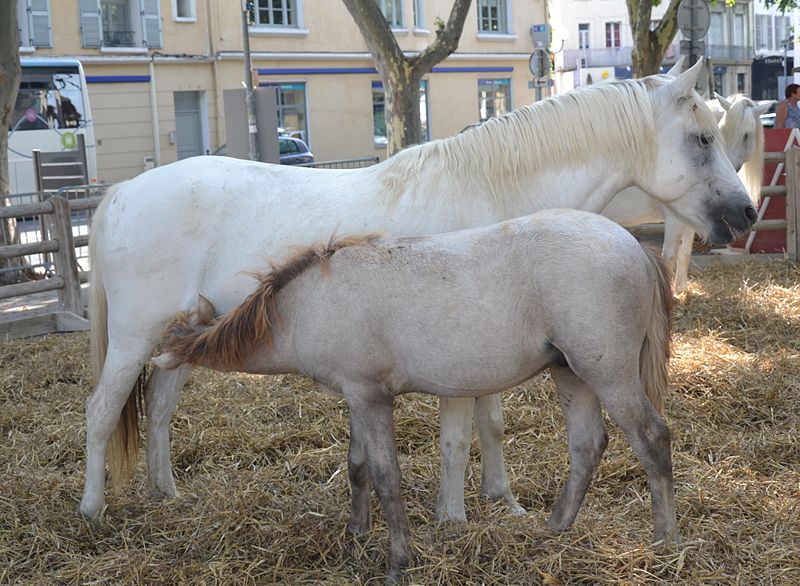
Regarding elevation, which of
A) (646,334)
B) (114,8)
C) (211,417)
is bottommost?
(211,417)

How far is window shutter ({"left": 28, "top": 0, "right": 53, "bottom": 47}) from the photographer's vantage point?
23.2m

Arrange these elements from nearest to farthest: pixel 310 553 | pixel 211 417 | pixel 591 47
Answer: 1. pixel 310 553
2. pixel 211 417
3. pixel 591 47

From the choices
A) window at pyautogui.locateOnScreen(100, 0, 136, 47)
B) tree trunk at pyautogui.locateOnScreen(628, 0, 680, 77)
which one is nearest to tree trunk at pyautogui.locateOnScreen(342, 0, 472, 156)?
tree trunk at pyautogui.locateOnScreen(628, 0, 680, 77)

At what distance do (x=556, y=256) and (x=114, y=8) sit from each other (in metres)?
24.3

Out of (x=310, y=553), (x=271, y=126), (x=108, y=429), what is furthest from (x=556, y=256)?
(x=271, y=126)

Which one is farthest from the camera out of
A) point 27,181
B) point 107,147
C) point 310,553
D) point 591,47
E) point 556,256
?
point 591,47

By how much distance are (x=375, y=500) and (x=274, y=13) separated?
990 inches

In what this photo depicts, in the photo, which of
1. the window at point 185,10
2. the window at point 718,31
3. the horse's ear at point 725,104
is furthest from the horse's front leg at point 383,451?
the window at point 718,31

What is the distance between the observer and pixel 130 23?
2514 cm

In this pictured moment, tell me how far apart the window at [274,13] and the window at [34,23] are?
572 centimetres

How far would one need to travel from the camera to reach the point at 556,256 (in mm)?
3229

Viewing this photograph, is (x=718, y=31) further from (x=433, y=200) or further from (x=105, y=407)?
(x=105, y=407)

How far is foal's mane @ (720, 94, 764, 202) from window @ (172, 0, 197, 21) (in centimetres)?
2007

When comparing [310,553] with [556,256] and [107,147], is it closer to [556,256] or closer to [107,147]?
[556,256]
